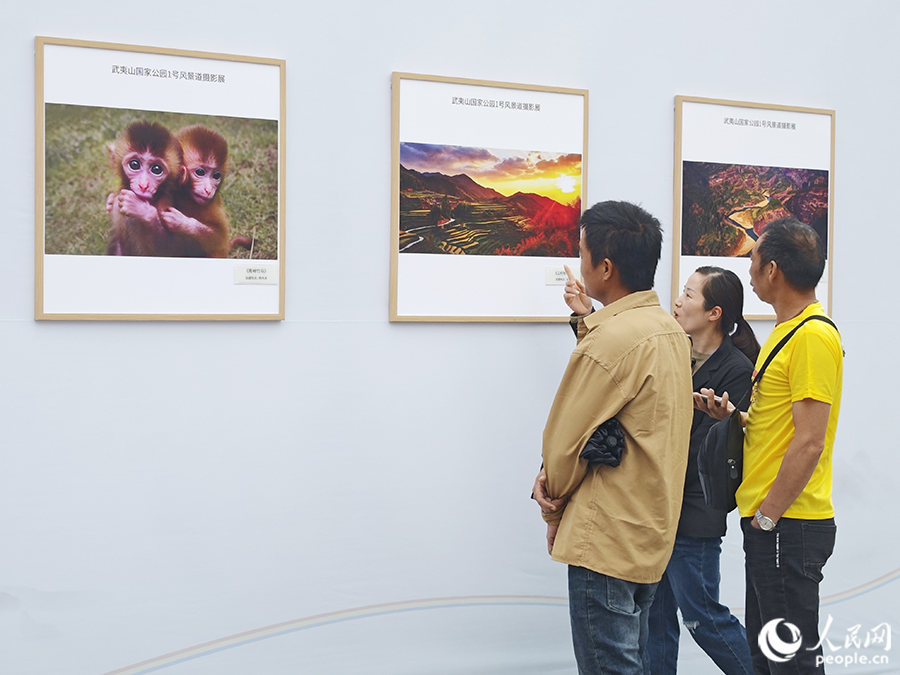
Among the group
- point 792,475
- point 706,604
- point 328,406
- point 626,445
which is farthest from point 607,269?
point 706,604

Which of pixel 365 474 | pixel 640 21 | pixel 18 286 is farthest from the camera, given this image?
pixel 640 21

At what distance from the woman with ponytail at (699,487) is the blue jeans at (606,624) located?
20.1 inches

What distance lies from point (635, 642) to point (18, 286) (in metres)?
1.79

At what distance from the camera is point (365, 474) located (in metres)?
2.44

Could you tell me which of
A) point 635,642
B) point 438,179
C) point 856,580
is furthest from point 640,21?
point 856,580

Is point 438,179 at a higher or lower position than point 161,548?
higher

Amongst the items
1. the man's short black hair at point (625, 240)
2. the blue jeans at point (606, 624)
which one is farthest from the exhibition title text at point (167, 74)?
the blue jeans at point (606, 624)

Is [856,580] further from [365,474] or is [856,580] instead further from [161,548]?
[161,548]

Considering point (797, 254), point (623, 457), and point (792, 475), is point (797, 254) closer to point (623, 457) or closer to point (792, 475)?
point (792, 475)
